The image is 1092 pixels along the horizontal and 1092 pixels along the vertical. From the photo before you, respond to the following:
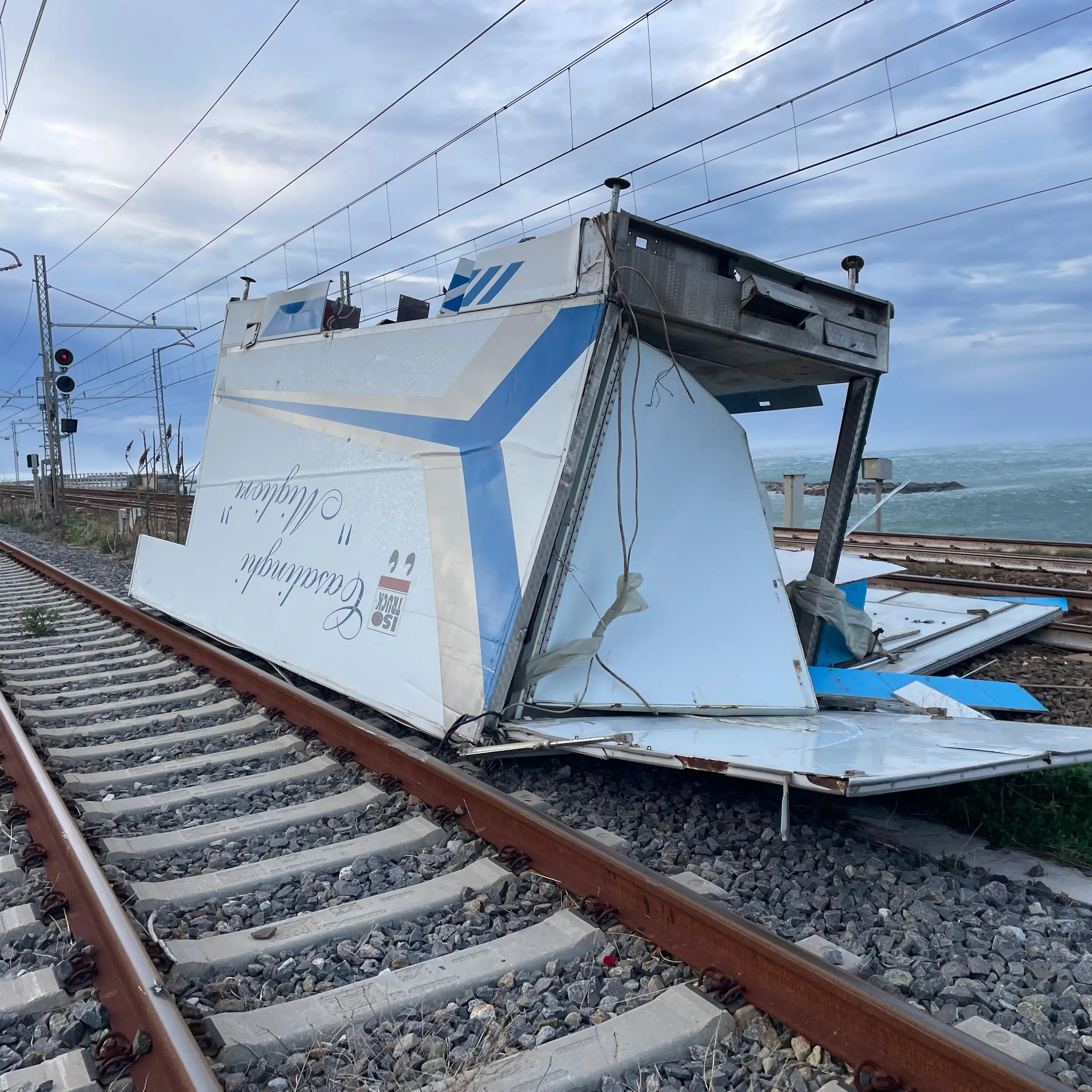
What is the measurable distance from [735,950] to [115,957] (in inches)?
78.0

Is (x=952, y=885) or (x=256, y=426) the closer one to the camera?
(x=952, y=885)

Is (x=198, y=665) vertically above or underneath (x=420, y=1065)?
above

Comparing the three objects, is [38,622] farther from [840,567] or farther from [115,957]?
[840,567]

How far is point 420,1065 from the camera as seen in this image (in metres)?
2.40

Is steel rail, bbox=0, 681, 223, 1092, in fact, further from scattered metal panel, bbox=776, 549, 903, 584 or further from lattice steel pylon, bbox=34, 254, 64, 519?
lattice steel pylon, bbox=34, 254, 64, 519

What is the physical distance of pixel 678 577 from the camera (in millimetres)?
5203

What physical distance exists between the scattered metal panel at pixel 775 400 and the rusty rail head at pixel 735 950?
3.80 m

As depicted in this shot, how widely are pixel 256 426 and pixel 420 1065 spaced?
269 inches

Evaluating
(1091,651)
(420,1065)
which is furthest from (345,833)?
(1091,651)

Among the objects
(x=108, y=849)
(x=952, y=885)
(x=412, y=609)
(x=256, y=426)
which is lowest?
(x=952, y=885)

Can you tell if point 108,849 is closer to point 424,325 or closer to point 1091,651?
point 424,325

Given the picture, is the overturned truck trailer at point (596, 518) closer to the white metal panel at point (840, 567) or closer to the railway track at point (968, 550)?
the white metal panel at point (840, 567)

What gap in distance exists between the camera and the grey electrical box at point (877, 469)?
14.3 metres

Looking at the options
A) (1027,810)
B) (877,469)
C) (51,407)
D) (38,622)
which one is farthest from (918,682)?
(51,407)
